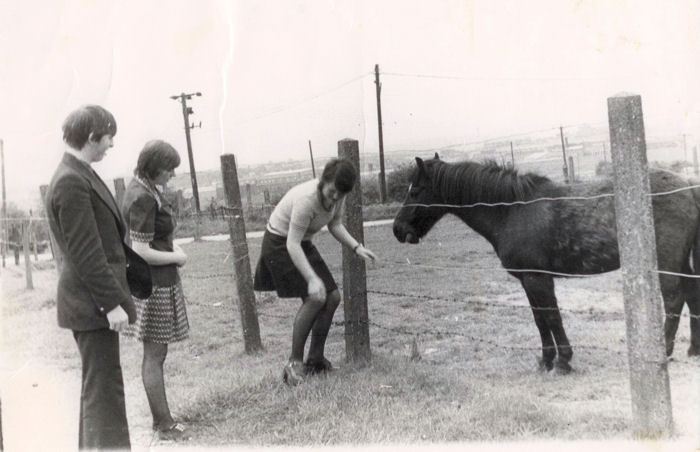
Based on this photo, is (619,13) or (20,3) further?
(20,3)

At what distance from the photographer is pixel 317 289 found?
12.9ft

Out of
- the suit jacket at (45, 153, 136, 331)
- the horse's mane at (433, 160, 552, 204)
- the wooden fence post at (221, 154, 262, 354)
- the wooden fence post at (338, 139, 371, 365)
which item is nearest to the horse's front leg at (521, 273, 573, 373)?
the horse's mane at (433, 160, 552, 204)

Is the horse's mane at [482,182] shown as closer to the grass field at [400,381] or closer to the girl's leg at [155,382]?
the grass field at [400,381]

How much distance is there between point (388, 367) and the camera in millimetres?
4398

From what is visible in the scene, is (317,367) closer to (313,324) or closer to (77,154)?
(313,324)

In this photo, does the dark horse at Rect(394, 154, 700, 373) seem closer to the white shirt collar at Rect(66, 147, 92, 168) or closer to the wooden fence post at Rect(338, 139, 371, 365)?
the wooden fence post at Rect(338, 139, 371, 365)

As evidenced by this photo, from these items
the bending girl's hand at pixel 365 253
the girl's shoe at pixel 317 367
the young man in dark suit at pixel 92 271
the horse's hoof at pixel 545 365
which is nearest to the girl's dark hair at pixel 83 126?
the young man in dark suit at pixel 92 271

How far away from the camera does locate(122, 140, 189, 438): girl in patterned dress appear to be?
3406mm

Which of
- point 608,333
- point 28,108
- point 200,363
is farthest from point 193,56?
point 608,333

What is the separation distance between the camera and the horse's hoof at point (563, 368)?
13.7 ft

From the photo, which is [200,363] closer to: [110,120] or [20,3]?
[110,120]

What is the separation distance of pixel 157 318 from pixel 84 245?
38.6 inches

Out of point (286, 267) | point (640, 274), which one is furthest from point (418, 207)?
point (640, 274)

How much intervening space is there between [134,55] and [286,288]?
2287mm
